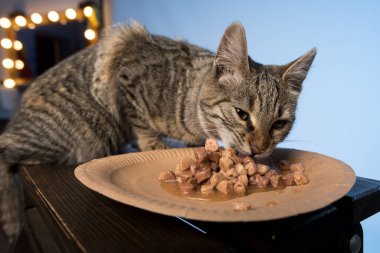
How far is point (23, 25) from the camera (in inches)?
107

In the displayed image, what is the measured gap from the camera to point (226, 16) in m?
1.61

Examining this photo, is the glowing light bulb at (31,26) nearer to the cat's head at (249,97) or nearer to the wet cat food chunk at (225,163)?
the cat's head at (249,97)

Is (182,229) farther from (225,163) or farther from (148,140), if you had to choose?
(148,140)

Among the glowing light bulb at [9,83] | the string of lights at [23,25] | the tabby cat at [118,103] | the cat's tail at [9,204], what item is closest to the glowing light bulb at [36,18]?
the string of lights at [23,25]

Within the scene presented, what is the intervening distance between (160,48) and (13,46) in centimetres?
213

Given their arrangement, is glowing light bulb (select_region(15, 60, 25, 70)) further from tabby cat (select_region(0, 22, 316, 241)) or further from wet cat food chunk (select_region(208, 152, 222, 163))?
wet cat food chunk (select_region(208, 152, 222, 163))

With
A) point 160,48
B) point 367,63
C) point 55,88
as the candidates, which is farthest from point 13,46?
point 367,63

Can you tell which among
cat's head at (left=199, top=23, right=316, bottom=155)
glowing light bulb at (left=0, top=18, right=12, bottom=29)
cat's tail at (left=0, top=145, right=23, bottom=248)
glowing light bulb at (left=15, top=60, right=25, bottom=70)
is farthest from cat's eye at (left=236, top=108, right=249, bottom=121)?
glowing light bulb at (left=0, top=18, right=12, bottom=29)

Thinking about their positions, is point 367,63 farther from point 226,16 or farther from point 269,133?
point 226,16

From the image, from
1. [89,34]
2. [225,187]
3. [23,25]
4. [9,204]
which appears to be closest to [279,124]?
[225,187]

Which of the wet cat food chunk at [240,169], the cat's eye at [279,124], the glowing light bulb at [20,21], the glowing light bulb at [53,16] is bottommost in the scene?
the wet cat food chunk at [240,169]

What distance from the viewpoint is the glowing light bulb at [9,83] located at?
2830mm

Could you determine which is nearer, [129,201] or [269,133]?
[129,201]

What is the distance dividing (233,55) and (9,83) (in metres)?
2.62
